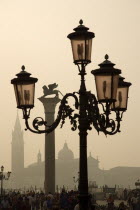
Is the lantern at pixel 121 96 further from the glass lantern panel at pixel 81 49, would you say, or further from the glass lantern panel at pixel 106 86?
the glass lantern panel at pixel 81 49

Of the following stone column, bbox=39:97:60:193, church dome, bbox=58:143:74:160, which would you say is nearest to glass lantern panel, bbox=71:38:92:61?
stone column, bbox=39:97:60:193

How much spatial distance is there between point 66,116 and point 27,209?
1452 cm

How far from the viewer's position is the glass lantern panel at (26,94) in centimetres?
1005

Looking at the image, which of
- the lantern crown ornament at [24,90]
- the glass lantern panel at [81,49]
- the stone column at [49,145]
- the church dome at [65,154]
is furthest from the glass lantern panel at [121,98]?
the church dome at [65,154]

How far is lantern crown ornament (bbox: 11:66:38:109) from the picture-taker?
396 inches

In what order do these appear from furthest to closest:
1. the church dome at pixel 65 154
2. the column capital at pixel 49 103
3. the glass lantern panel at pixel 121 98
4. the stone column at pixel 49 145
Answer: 1. the church dome at pixel 65 154
2. the column capital at pixel 49 103
3. the stone column at pixel 49 145
4. the glass lantern panel at pixel 121 98

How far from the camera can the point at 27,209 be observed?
24.1m

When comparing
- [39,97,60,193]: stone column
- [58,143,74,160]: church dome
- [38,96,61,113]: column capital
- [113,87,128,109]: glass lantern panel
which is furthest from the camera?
[58,143,74,160]: church dome

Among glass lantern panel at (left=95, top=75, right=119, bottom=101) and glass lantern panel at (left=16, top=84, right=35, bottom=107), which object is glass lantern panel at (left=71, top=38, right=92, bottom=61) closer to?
glass lantern panel at (left=95, top=75, right=119, bottom=101)

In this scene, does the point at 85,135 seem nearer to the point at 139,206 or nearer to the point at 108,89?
the point at 108,89

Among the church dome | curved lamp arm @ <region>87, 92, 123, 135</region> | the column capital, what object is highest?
the church dome

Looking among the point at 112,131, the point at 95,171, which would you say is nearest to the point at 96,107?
the point at 112,131

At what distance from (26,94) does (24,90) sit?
0.08 m

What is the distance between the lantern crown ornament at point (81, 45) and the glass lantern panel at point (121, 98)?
1027 mm
